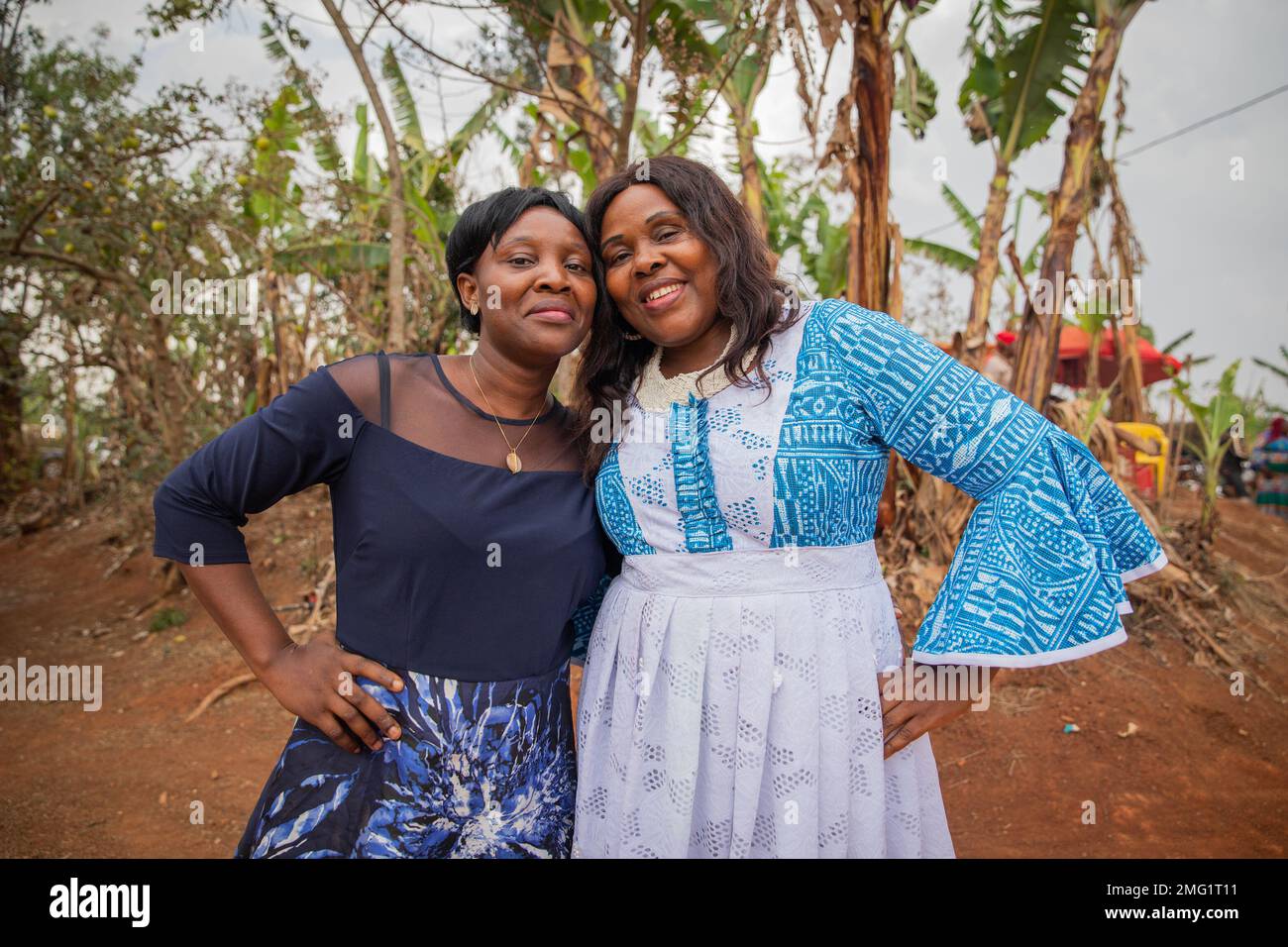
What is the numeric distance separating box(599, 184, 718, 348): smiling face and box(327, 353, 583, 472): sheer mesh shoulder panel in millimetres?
345

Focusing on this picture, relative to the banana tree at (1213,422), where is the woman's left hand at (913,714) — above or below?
below

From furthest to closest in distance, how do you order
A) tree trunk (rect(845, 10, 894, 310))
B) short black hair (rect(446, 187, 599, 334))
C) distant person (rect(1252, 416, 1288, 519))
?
distant person (rect(1252, 416, 1288, 519)) < tree trunk (rect(845, 10, 894, 310)) < short black hair (rect(446, 187, 599, 334))

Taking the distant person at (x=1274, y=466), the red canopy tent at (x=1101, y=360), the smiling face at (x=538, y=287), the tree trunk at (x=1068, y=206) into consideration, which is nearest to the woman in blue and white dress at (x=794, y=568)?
the smiling face at (x=538, y=287)


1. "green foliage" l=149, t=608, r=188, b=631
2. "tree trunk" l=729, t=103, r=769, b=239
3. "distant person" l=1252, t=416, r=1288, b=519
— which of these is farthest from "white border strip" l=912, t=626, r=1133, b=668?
"distant person" l=1252, t=416, r=1288, b=519

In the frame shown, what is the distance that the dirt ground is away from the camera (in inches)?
131

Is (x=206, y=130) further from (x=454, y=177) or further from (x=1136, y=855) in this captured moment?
(x=1136, y=855)

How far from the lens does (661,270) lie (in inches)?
65.0

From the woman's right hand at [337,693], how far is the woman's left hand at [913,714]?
956mm

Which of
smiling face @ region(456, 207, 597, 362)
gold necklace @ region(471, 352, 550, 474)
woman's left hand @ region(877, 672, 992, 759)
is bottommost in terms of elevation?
woman's left hand @ region(877, 672, 992, 759)

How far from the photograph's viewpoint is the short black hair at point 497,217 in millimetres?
1740

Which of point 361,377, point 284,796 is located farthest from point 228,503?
point 284,796

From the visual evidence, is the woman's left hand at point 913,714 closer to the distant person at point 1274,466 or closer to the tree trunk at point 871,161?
the tree trunk at point 871,161

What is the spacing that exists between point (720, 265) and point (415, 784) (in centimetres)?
123

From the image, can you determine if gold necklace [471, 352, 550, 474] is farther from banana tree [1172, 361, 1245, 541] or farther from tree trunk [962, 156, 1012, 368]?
banana tree [1172, 361, 1245, 541]
